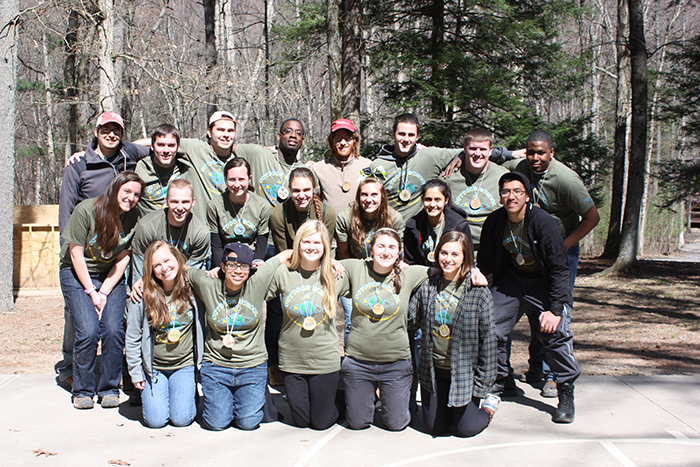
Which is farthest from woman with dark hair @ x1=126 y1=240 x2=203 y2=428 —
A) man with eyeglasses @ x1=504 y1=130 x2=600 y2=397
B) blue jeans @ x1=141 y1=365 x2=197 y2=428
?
man with eyeglasses @ x1=504 y1=130 x2=600 y2=397

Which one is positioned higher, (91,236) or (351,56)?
(351,56)

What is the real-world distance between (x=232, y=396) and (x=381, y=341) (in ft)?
3.82

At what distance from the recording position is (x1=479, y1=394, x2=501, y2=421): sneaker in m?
4.06

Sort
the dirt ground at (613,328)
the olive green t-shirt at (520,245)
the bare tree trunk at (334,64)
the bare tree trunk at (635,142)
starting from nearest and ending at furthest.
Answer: the olive green t-shirt at (520,245), the dirt ground at (613,328), the bare tree trunk at (334,64), the bare tree trunk at (635,142)

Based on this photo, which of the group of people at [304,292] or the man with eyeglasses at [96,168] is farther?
the man with eyeglasses at [96,168]

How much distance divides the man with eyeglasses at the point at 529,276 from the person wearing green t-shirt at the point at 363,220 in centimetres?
79

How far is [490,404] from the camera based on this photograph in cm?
409

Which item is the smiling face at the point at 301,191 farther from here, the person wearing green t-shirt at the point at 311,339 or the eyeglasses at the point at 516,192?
the eyeglasses at the point at 516,192

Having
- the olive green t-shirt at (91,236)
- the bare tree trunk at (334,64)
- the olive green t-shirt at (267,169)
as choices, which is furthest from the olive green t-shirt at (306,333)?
the bare tree trunk at (334,64)

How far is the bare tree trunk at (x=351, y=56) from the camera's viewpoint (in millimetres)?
10359

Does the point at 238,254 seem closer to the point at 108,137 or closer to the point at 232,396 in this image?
the point at 232,396

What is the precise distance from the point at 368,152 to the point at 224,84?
13.5 feet

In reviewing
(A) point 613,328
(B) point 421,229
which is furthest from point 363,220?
(A) point 613,328

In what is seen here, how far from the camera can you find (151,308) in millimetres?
4141
